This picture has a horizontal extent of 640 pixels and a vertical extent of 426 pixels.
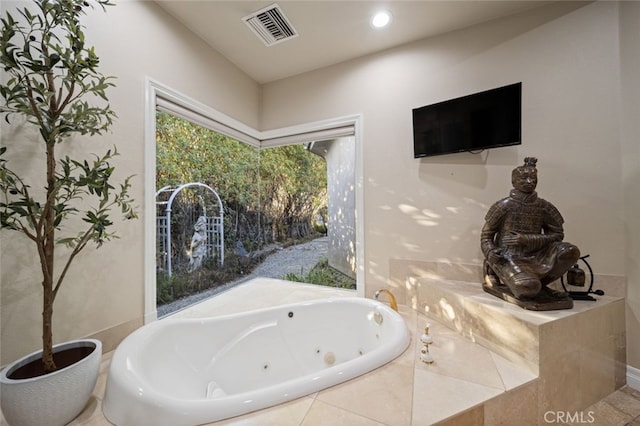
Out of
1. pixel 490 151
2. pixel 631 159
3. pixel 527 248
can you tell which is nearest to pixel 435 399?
pixel 527 248

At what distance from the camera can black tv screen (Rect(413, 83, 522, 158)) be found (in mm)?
1556

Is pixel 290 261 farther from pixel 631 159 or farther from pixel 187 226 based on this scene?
pixel 631 159

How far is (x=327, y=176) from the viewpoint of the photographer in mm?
2455

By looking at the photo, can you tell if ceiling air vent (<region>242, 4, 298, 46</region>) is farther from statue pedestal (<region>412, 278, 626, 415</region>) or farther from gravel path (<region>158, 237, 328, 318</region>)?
statue pedestal (<region>412, 278, 626, 415</region>)

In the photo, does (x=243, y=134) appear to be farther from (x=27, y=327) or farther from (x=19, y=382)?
(x=19, y=382)

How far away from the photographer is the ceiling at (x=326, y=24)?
1.63 meters

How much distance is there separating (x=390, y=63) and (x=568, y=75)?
1.21 m

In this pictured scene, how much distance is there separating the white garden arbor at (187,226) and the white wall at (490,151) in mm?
1204

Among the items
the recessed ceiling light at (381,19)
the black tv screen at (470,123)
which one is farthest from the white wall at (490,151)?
the recessed ceiling light at (381,19)

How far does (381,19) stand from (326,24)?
411 millimetres

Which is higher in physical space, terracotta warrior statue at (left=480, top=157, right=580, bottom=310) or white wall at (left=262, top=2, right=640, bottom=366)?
white wall at (left=262, top=2, right=640, bottom=366)

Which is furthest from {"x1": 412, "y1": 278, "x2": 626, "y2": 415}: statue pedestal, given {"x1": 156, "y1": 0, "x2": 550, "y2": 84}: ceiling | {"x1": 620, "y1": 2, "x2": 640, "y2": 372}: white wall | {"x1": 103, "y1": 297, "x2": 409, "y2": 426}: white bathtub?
{"x1": 156, "y1": 0, "x2": 550, "y2": 84}: ceiling

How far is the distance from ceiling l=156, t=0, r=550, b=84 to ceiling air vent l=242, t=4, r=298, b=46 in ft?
0.11

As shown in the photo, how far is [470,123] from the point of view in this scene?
1.70 m
